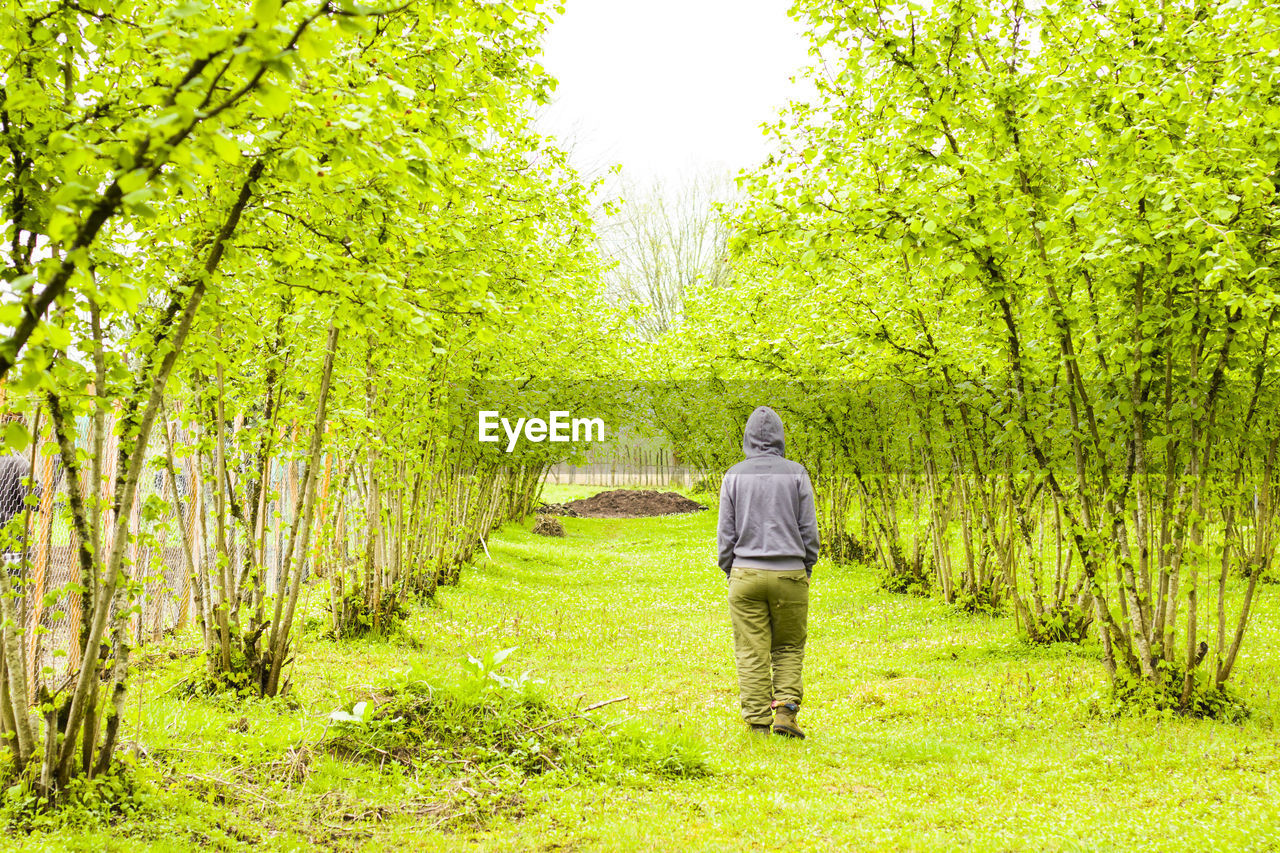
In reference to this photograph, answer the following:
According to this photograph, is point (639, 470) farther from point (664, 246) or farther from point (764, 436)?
point (764, 436)

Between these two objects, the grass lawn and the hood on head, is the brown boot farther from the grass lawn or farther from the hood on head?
the hood on head

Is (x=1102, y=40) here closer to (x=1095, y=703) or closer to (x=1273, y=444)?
(x=1273, y=444)

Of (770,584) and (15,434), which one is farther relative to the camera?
(770,584)

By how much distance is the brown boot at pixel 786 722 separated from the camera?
6.29 meters

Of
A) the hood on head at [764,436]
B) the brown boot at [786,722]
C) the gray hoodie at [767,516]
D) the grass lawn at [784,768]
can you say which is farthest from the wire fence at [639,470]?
the brown boot at [786,722]

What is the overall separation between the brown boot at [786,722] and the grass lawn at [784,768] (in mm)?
123

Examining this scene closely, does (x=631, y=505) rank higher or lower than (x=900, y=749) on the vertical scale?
lower

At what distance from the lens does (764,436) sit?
6742 millimetres

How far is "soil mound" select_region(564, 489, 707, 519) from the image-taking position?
3328cm

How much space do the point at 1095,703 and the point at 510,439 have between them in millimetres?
9834

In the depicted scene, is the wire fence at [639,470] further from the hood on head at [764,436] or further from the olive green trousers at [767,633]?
the olive green trousers at [767,633]

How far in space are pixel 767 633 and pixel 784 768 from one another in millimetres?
1103

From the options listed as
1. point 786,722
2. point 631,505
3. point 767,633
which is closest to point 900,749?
point 786,722

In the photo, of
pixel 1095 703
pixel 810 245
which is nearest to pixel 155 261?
pixel 810 245
